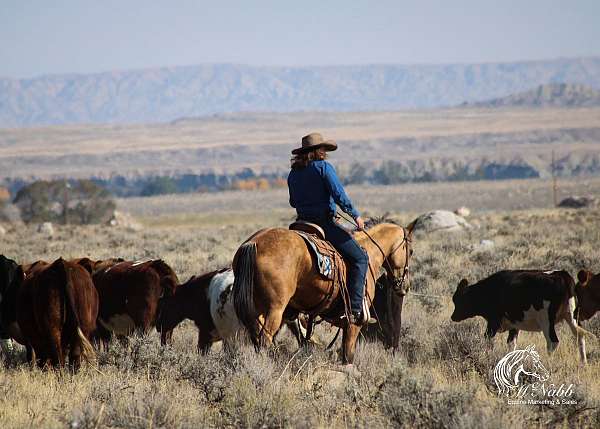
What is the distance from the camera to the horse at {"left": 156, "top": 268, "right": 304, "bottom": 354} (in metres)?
10.8

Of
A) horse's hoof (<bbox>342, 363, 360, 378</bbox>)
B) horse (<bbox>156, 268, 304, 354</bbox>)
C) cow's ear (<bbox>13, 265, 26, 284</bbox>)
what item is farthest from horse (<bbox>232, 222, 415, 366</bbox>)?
cow's ear (<bbox>13, 265, 26, 284</bbox>)

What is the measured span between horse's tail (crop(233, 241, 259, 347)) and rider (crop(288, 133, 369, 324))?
3.43ft

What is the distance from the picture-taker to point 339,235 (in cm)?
1004

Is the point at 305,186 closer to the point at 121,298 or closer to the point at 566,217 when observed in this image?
the point at 121,298

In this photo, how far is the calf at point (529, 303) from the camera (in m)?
10.7

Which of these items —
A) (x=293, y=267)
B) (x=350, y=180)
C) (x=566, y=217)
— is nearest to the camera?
(x=293, y=267)

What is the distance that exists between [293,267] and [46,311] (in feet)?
7.72

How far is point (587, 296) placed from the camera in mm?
11391

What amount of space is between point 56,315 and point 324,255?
259 cm

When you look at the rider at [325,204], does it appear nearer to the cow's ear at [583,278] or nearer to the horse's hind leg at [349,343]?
the horse's hind leg at [349,343]

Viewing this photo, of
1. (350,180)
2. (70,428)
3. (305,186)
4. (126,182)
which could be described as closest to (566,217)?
(305,186)

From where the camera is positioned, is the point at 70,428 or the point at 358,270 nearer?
the point at 70,428

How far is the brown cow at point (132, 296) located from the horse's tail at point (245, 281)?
2.19 m

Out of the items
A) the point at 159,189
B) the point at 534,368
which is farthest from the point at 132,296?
the point at 159,189
